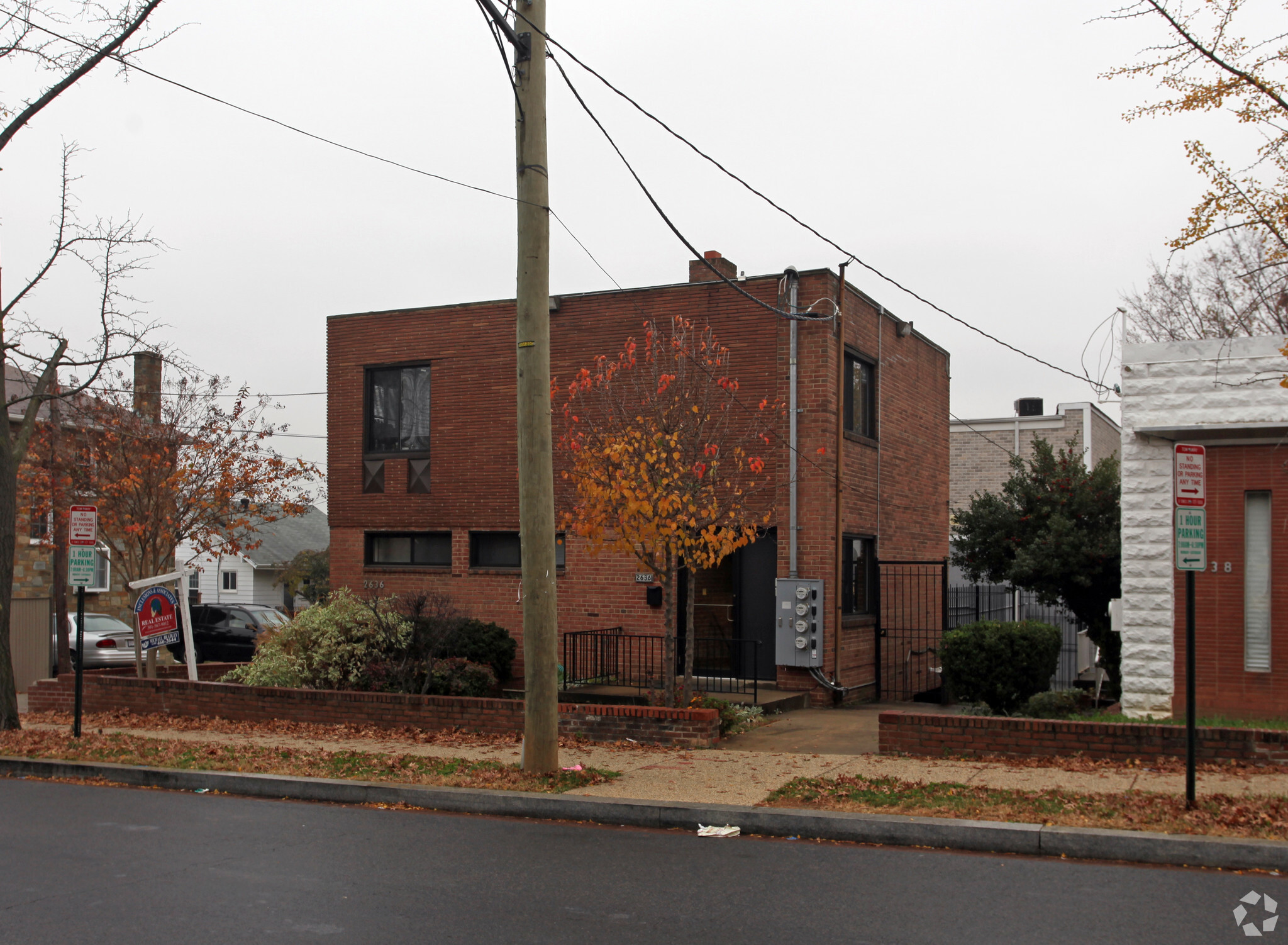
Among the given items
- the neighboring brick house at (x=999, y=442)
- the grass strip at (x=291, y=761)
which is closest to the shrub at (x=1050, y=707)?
the grass strip at (x=291, y=761)

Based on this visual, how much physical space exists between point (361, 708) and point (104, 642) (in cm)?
1325

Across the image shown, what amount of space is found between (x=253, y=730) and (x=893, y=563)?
10129 mm

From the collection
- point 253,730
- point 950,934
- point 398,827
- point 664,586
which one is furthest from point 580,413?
point 950,934

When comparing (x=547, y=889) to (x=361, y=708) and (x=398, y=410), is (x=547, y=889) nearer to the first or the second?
(x=361, y=708)

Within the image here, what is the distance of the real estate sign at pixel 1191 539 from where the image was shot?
27.5 feet

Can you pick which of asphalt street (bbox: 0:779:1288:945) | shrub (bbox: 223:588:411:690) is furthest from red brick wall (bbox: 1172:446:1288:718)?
shrub (bbox: 223:588:411:690)

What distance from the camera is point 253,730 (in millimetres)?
14320

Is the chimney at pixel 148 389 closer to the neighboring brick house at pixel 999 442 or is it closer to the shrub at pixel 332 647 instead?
the shrub at pixel 332 647

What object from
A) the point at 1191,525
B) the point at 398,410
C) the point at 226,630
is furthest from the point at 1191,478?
the point at 226,630

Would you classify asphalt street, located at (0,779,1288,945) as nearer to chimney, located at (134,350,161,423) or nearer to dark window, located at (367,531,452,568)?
dark window, located at (367,531,452,568)

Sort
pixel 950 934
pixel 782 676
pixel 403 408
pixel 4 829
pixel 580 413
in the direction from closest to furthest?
pixel 950 934
pixel 4 829
pixel 782 676
pixel 580 413
pixel 403 408

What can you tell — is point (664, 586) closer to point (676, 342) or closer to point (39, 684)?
point (676, 342)

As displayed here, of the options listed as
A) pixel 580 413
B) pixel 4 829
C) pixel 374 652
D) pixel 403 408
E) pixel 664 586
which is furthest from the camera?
pixel 403 408

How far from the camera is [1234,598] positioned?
11906mm
